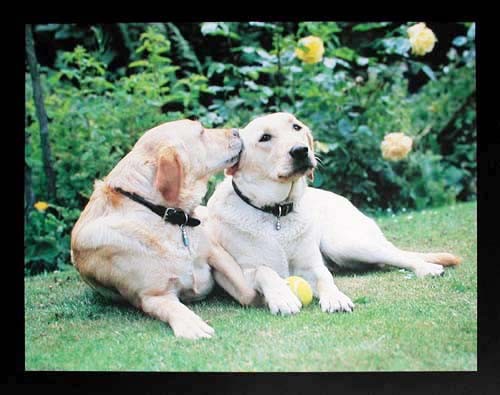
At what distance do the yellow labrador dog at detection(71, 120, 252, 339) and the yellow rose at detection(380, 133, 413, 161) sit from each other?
70.4 inches

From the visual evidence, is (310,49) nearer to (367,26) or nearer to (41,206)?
(367,26)

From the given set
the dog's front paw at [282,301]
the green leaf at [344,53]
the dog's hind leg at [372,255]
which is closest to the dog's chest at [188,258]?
the dog's front paw at [282,301]

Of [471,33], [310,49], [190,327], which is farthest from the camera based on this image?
[471,33]

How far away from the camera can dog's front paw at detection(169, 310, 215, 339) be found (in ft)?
8.80

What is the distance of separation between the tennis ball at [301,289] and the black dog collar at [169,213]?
0.49 m

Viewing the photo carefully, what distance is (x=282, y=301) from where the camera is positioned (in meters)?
2.84

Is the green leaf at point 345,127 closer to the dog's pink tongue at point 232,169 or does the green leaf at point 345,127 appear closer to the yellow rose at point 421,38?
the yellow rose at point 421,38

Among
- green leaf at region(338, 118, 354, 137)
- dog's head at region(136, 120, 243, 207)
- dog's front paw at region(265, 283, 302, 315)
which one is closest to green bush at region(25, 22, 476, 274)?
green leaf at region(338, 118, 354, 137)

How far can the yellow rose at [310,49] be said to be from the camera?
4277mm

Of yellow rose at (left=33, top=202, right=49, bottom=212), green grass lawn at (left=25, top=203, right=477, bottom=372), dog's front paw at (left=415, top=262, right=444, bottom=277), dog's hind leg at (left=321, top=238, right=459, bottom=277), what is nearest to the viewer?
green grass lawn at (left=25, top=203, right=477, bottom=372)

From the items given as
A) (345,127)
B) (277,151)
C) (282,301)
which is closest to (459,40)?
(345,127)

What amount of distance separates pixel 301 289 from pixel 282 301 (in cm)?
17

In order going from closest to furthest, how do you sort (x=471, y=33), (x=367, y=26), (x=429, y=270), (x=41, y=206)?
(x=429, y=270), (x=41, y=206), (x=367, y=26), (x=471, y=33)

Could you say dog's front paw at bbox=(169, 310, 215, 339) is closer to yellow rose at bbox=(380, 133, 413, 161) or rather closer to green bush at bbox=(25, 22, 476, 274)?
green bush at bbox=(25, 22, 476, 274)
